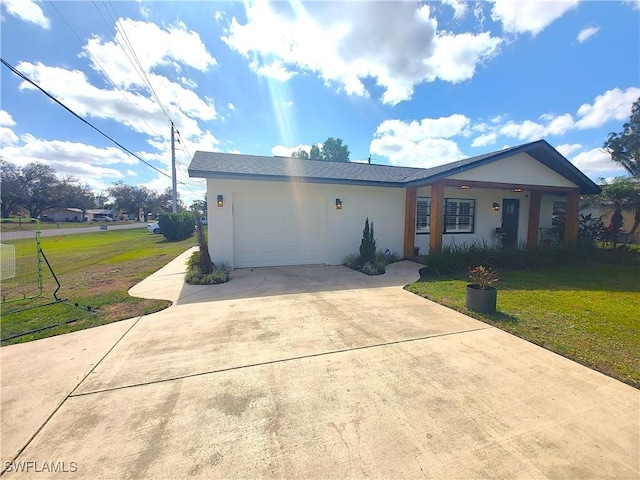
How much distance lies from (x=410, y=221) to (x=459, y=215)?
275 centimetres

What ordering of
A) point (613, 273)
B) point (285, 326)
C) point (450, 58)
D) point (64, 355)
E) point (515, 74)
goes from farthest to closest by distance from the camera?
point (515, 74)
point (450, 58)
point (613, 273)
point (285, 326)
point (64, 355)

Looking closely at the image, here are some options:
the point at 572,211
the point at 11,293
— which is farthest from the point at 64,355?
the point at 572,211

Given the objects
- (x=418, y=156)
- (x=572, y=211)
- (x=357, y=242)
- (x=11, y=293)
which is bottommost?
(x=11, y=293)

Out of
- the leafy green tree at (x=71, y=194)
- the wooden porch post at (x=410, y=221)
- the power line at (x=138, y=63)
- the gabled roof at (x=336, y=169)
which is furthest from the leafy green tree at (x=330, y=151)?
the leafy green tree at (x=71, y=194)

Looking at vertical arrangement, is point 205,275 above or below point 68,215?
below

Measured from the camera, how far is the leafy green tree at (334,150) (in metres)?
34.0

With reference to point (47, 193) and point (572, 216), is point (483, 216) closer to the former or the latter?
point (572, 216)

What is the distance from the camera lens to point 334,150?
3412cm

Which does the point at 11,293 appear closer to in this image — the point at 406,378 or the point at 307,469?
the point at 307,469

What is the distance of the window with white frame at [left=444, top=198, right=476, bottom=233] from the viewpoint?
10.5m

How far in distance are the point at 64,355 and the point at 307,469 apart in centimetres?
324

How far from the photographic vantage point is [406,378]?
2.64 meters

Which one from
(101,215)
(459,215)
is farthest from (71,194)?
(459,215)

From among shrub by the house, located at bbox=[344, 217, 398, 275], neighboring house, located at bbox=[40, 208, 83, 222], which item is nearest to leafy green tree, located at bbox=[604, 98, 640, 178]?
shrub by the house, located at bbox=[344, 217, 398, 275]
